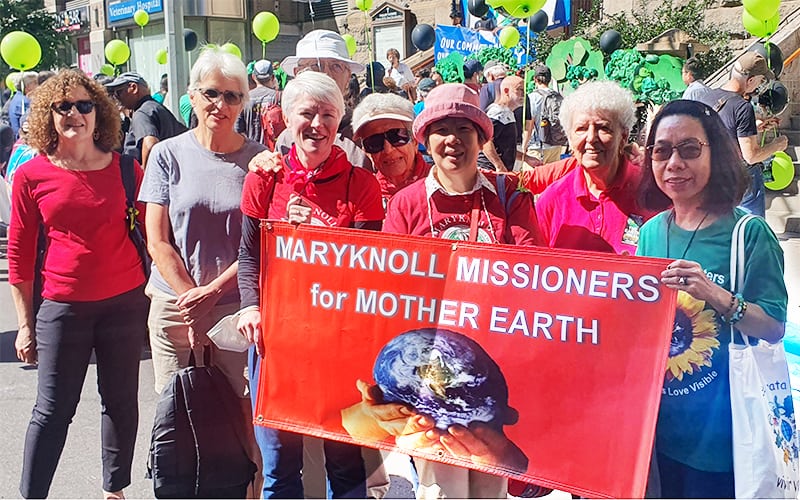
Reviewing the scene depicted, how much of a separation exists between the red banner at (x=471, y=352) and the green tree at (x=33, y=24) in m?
30.2

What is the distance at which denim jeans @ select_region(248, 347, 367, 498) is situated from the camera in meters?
3.06

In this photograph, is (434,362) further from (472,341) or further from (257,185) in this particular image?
(257,185)

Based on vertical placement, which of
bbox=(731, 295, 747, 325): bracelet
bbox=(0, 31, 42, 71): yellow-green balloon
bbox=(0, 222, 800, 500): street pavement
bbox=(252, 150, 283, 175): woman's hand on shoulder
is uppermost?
bbox=(0, 31, 42, 71): yellow-green balloon

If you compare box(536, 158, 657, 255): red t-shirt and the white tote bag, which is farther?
box(536, 158, 657, 255): red t-shirt

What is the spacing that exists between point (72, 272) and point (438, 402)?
164 cm

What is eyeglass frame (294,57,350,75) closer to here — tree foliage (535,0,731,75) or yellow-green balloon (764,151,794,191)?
yellow-green balloon (764,151,794,191)

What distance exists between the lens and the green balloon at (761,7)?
22.2ft

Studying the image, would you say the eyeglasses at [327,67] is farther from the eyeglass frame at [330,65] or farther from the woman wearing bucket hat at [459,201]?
the woman wearing bucket hat at [459,201]

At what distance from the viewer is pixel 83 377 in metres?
3.42

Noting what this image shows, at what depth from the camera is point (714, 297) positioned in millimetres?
2293

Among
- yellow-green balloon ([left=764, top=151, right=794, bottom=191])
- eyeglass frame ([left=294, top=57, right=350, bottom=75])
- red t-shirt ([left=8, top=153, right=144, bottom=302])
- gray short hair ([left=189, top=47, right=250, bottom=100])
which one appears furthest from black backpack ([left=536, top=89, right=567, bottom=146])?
red t-shirt ([left=8, top=153, right=144, bottom=302])

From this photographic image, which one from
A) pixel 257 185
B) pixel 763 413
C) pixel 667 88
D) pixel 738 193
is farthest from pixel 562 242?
pixel 667 88

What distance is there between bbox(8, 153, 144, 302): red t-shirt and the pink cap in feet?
4.67

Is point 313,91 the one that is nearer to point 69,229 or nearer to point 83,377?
point 69,229
